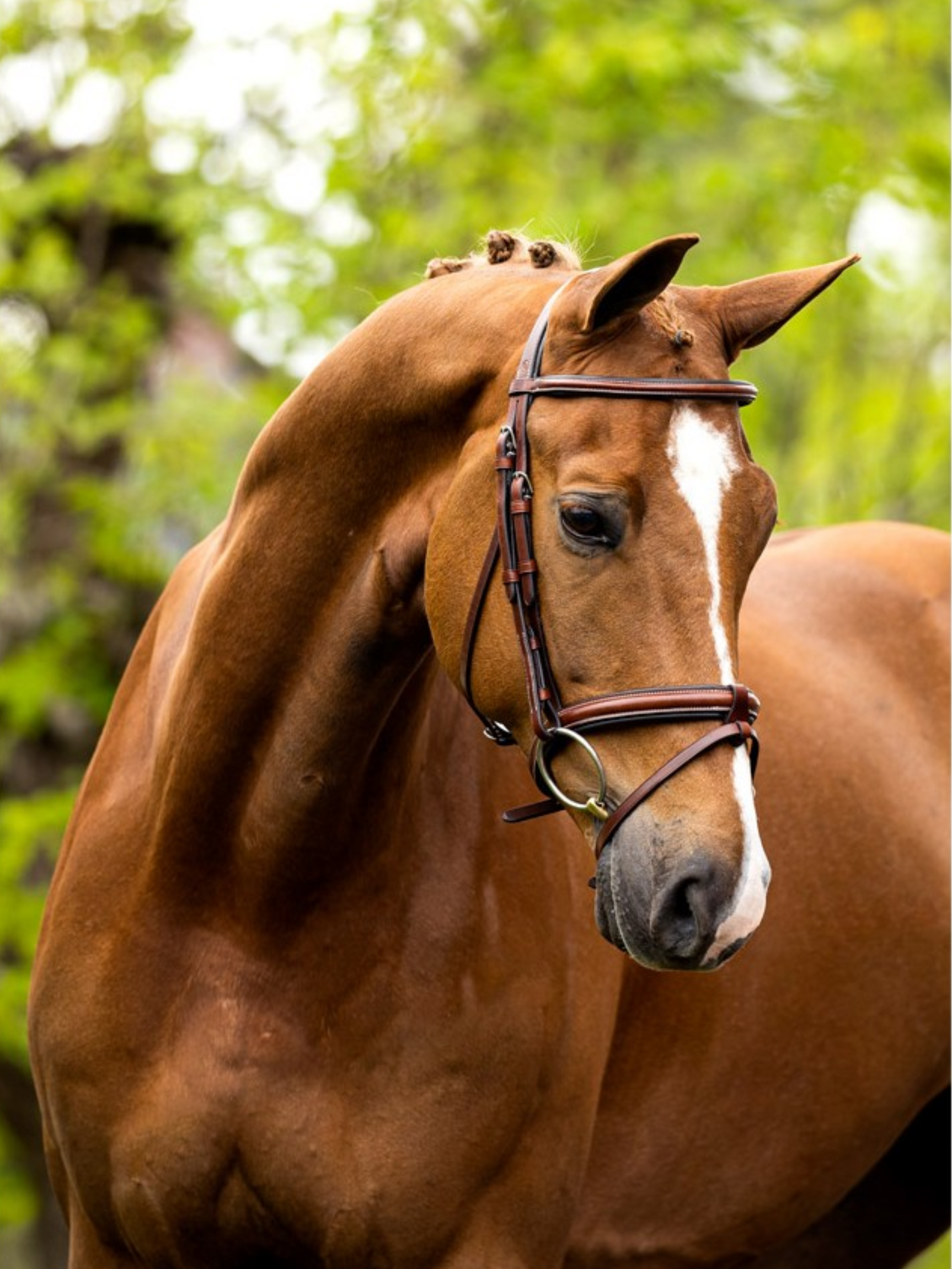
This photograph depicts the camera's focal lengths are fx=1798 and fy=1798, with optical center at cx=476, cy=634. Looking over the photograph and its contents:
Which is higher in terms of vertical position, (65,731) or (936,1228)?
(936,1228)

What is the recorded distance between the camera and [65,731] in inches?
343

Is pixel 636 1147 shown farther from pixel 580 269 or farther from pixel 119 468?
pixel 119 468

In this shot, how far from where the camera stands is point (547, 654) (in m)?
2.83

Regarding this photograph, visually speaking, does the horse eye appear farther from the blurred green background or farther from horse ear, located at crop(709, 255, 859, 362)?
the blurred green background

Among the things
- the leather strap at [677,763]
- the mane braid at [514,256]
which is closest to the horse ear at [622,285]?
the mane braid at [514,256]

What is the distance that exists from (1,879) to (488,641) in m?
5.54

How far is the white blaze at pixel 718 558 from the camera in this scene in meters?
2.62

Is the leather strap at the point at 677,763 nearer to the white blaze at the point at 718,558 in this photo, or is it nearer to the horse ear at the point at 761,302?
the white blaze at the point at 718,558

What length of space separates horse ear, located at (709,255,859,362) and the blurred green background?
467 cm

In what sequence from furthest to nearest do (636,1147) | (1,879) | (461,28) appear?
(461,28)
(1,879)
(636,1147)

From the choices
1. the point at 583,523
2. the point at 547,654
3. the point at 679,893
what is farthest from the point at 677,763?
the point at 583,523

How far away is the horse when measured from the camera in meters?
2.76

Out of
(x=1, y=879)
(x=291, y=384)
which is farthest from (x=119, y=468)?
(x=1, y=879)

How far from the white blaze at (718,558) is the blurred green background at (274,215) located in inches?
195
